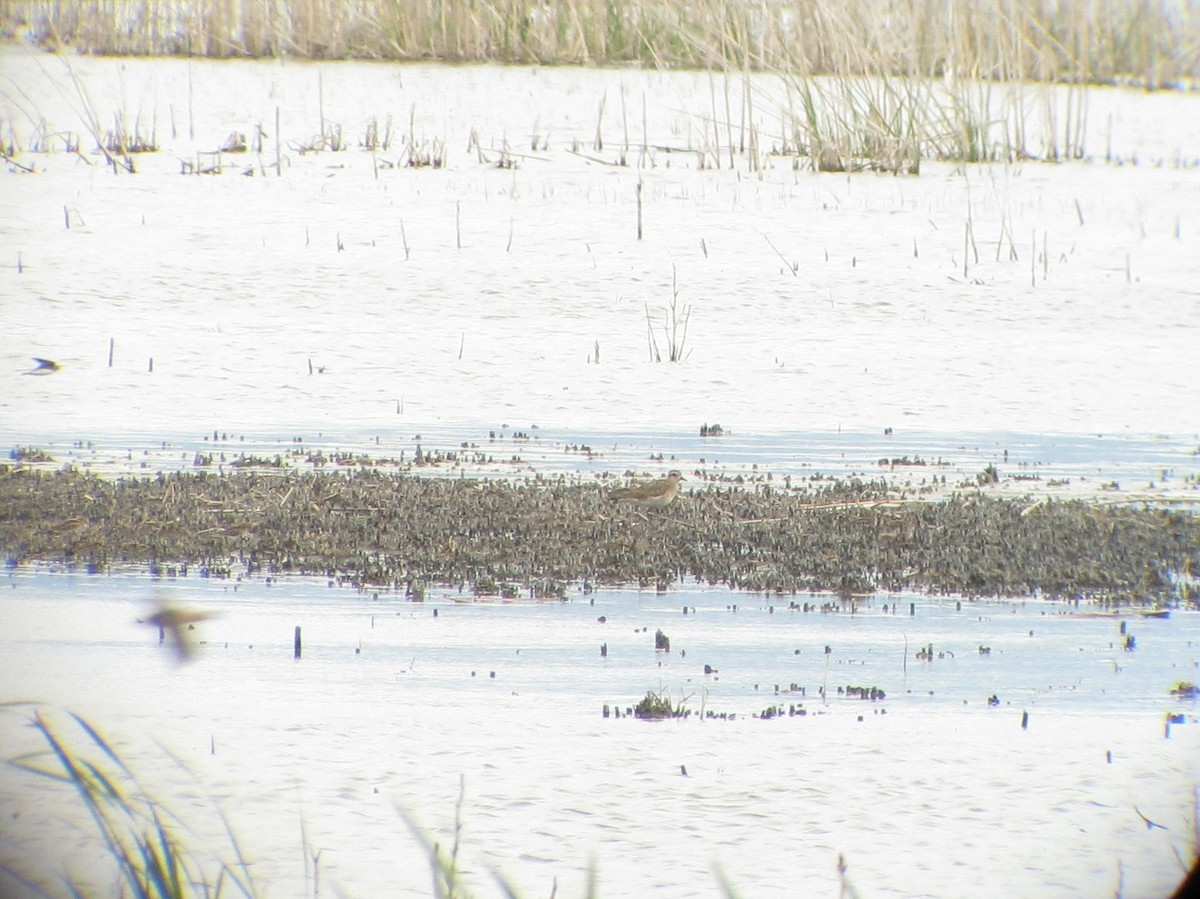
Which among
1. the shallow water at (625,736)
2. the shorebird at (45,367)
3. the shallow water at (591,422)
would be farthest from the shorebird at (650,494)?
the shorebird at (45,367)

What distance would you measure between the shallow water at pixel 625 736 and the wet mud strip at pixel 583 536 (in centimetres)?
20

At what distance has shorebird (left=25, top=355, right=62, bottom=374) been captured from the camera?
21.7 ft

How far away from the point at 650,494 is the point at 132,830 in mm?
2965

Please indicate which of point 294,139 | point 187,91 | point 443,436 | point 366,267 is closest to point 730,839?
point 443,436

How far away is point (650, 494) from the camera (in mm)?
4891

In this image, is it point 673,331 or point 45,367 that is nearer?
point 45,367

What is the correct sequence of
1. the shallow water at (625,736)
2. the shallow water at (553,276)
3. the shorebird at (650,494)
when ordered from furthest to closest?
the shallow water at (553,276) → the shorebird at (650,494) → the shallow water at (625,736)

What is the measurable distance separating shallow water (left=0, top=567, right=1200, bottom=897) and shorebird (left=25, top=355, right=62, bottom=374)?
2606 millimetres

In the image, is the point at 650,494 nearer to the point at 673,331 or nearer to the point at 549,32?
the point at 673,331

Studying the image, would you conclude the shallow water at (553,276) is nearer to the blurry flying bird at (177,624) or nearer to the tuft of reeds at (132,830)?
the blurry flying bird at (177,624)

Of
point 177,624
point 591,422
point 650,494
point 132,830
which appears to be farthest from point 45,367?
point 132,830

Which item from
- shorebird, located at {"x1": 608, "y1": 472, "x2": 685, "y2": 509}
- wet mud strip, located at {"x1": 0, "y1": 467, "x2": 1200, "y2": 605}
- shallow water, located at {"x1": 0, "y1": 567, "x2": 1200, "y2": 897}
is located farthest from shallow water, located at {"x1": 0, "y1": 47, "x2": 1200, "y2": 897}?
shorebird, located at {"x1": 608, "y1": 472, "x2": 685, "y2": 509}

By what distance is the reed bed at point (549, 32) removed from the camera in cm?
1203

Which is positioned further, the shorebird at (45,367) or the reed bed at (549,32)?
the reed bed at (549,32)
